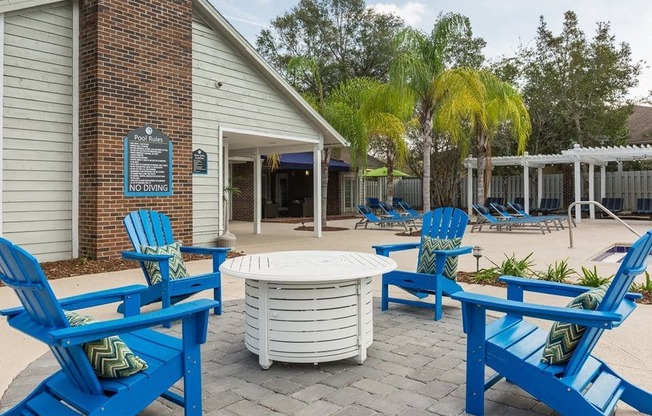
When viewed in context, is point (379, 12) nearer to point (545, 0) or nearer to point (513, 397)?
point (545, 0)

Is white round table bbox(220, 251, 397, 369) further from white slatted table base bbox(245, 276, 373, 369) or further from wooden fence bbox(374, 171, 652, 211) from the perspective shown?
wooden fence bbox(374, 171, 652, 211)

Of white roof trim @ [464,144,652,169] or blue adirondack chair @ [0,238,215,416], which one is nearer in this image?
blue adirondack chair @ [0,238,215,416]

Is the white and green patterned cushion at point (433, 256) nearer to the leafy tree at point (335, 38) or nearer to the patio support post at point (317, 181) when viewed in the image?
the patio support post at point (317, 181)

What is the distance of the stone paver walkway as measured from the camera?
8.43ft

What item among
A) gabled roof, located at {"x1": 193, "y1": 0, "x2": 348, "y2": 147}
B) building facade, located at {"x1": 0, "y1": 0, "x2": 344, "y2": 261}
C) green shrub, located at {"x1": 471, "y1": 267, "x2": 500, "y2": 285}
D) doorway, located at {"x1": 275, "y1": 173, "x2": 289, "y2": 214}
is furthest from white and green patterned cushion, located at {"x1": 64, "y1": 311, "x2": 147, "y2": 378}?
doorway, located at {"x1": 275, "y1": 173, "x2": 289, "y2": 214}

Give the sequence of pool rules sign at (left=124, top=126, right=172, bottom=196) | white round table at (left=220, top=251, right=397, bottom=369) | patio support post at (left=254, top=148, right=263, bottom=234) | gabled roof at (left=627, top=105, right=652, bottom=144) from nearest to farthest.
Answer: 1. white round table at (left=220, top=251, right=397, bottom=369)
2. pool rules sign at (left=124, top=126, right=172, bottom=196)
3. patio support post at (left=254, top=148, right=263, bottom=234)
4. gabled roof at (left=627, top=105, right=652, bottom=144)

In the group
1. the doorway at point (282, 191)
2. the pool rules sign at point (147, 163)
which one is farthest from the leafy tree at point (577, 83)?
the pool rules sign at point (147, 163)

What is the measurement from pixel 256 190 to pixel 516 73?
14.8 metres

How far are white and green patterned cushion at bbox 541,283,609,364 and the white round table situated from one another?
3.71 feet

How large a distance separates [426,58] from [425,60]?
6cm

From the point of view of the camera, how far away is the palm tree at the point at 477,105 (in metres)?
11.9

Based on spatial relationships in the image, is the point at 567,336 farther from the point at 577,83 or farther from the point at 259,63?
the point at 577,83

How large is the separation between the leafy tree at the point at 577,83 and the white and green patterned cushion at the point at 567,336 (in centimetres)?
2012

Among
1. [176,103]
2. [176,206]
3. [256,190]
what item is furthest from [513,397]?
[256,190]
